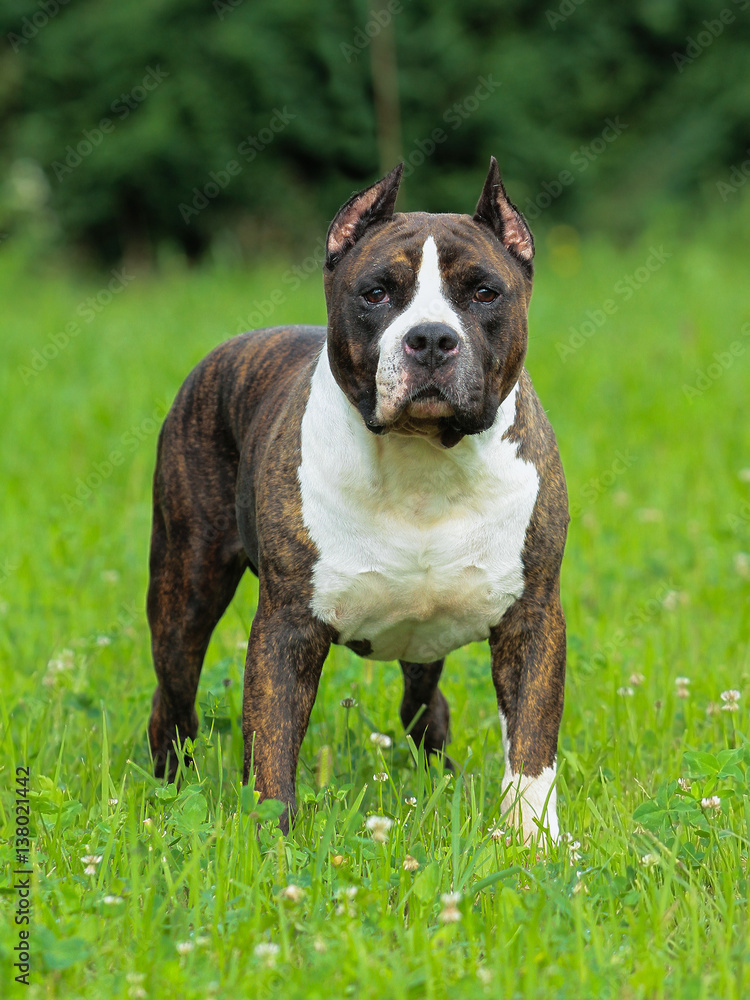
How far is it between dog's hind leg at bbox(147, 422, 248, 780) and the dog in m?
0.57

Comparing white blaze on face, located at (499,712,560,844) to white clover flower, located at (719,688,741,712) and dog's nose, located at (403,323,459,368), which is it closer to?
white clover flower, located at (719,688,741,712)

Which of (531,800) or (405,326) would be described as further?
(531,800)

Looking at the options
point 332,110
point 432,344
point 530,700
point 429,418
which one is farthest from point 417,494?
point 332,110

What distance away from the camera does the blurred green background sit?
15.4 m

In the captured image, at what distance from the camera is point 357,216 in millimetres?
3307

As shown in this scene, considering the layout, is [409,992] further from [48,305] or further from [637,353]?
[48,305]

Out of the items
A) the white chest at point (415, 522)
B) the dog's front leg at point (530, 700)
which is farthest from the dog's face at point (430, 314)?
the dog's front leg at point (530, 700)

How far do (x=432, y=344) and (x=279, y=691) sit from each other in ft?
3.10

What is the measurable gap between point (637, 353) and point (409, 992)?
7.35m

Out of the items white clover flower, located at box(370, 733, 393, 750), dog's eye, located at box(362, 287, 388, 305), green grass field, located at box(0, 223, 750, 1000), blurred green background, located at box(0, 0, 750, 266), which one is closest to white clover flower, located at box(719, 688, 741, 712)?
green grass field, located at box(0, 223, 750, 1000)

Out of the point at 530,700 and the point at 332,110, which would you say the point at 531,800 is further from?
the point at 332,110

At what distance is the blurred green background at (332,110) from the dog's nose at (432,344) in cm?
1239

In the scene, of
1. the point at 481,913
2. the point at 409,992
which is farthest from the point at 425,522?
the point at 409,992

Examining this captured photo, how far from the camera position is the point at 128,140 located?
605 inches
